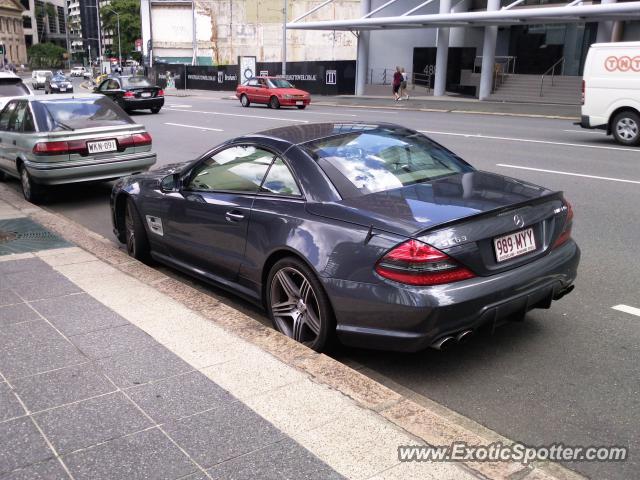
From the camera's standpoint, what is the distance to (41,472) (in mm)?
2775

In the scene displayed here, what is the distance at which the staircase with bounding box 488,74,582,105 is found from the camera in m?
31.2

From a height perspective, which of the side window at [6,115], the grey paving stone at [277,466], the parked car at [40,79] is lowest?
the parked car at [40,79]

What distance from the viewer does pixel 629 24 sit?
3005 cm

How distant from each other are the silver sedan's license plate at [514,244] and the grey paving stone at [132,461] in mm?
2148

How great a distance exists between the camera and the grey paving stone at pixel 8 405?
324 centimetres

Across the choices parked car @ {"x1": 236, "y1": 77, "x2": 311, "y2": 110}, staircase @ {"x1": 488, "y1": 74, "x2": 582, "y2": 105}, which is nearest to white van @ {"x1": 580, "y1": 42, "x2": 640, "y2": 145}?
staircase @ {"x1": 488, "y1": 74, "x2": 582, "y2": 105}

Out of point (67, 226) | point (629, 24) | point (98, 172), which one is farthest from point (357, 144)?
point (629, 24)

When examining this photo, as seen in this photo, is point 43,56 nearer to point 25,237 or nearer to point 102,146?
point 102,146

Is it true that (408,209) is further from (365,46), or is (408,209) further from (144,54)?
(144,54)

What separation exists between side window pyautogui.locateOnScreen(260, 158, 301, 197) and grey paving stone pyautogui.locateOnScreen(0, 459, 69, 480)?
7.45 feet

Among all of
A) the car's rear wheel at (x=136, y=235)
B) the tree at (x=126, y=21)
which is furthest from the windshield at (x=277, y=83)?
the tree at (x=126, y=21)

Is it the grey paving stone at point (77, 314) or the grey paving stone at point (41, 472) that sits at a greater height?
the grey paving stone at point (41, 472)

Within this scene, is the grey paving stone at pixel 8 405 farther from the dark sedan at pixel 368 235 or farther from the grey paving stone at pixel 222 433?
the dark sedan at pixel 368 235

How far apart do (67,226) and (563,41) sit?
32.5m
